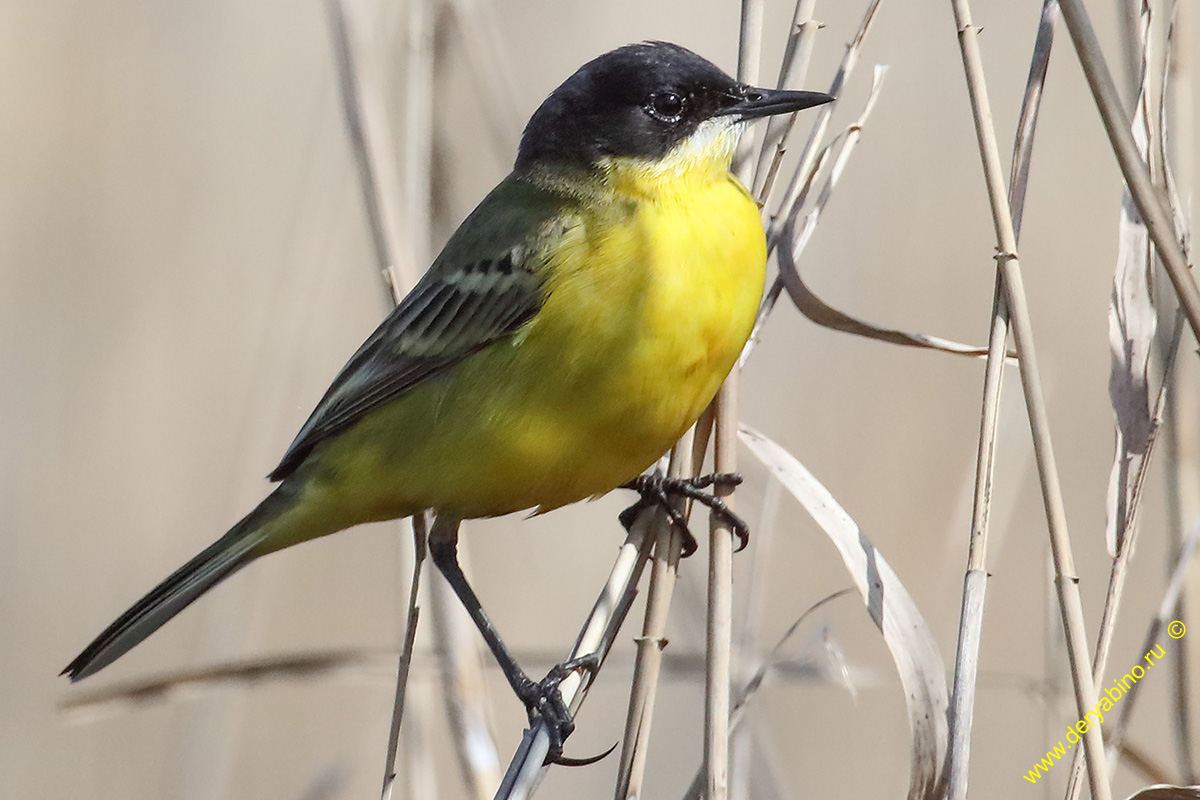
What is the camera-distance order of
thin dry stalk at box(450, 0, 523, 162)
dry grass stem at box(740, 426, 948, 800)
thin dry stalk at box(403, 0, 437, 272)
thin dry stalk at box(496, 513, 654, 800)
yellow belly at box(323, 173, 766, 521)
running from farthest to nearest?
thin dry stalk at box(450, 0, 523, 162)
thin dry stalk at box(403, 0, 437, 272)
yellow belly at box(323, 173, 766, 521)
thin dry stalk at box(496, 513, 654, 800)
dry grass stem at box(740, 426, 948, 800)

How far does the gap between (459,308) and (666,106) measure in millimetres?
707

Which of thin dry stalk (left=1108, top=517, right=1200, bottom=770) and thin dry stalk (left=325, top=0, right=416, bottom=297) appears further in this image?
thin dry stalk (left=325, top=0, right=416, bottom=297)

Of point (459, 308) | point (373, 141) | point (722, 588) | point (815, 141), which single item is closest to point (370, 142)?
point (373, 141)

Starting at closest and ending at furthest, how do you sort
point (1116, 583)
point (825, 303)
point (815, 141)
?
point (1116, 583), point (825, 303), point (815, 141)

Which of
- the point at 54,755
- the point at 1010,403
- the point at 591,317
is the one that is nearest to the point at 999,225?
the point at 591,317

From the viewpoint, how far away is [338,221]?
3971 millimetres

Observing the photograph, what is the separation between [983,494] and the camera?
227 centimetres

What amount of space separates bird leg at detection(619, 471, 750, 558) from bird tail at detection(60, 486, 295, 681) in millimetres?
897

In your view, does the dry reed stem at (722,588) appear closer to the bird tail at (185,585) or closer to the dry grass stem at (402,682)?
the dry grass stem at (402,682)

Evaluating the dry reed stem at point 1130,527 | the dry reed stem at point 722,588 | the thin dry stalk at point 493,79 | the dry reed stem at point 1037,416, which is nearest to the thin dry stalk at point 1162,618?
the dry reed stem at point 1130,527

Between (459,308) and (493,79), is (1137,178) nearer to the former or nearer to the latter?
(459,308)

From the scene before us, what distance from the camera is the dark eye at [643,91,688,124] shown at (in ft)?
10.5

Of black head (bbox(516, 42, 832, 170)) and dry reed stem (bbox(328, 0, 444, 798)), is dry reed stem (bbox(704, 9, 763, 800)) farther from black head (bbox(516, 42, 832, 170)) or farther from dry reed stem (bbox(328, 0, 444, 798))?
dry reed stem (bbox(328, 0, 444, 798))

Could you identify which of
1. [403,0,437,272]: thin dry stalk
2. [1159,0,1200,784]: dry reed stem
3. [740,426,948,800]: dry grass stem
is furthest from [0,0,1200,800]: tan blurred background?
[740,426,948,800]: dry grass stem
